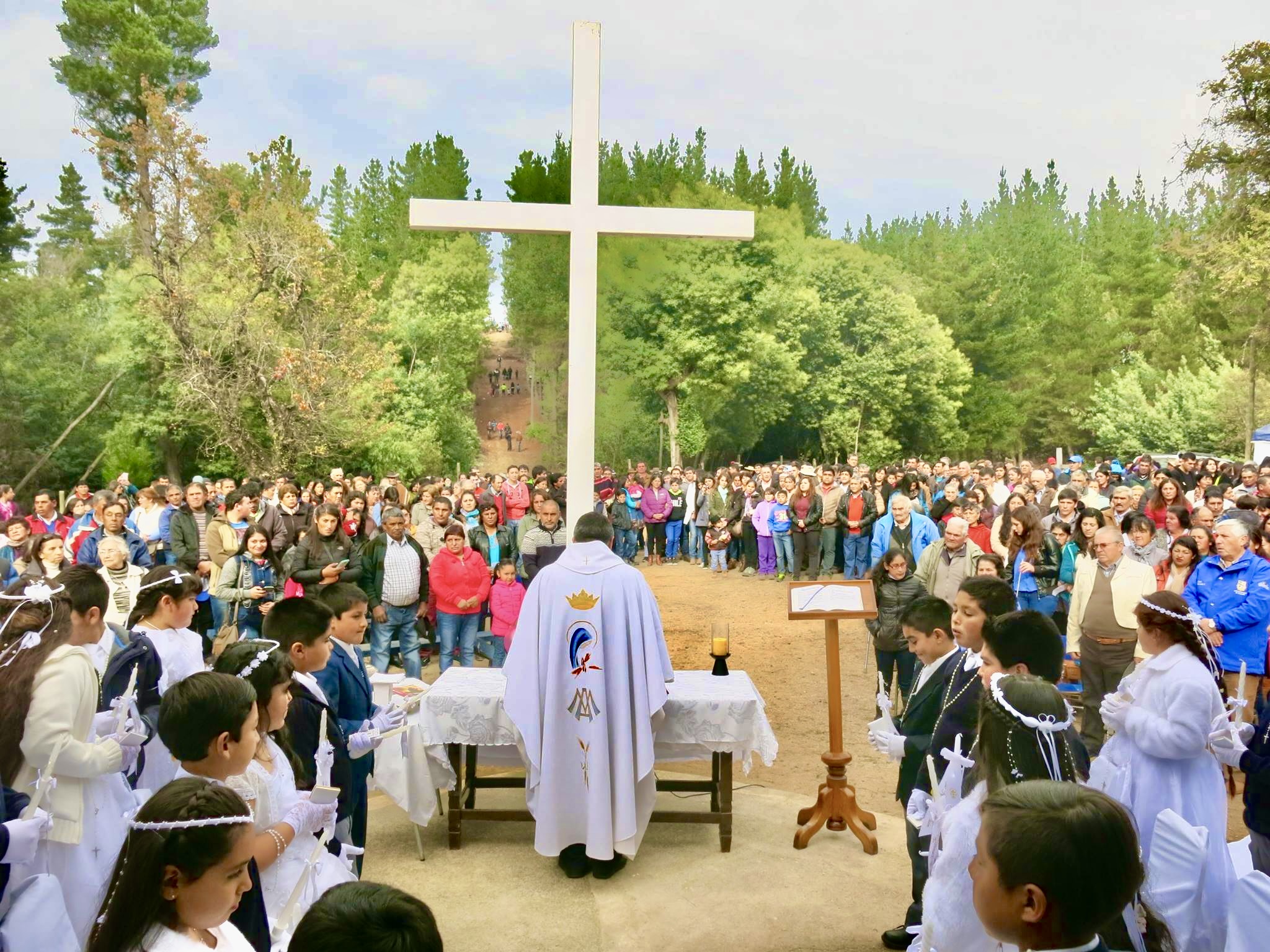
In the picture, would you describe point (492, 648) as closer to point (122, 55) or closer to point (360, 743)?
point (360, 743)

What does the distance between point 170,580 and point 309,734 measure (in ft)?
5.13

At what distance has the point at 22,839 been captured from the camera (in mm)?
2834

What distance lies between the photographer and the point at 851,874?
17.4 ft

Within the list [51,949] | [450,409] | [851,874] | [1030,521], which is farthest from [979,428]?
[51,949]

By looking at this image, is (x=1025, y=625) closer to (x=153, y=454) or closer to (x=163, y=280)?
(x=163, y=280)

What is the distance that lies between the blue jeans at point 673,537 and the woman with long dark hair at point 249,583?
33.0 feet

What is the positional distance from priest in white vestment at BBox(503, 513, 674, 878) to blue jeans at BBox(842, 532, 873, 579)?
408 inches

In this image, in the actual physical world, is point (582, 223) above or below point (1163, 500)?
above

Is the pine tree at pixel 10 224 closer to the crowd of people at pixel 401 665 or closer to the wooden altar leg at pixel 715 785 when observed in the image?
the crowd of people at pixel 401 665

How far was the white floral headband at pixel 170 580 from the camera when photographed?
4773mm

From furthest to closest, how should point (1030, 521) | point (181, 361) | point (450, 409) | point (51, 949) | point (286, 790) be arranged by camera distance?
point (450, 409), point (181, 361), point (1030, 521), point (286, 790), point (51, 949)

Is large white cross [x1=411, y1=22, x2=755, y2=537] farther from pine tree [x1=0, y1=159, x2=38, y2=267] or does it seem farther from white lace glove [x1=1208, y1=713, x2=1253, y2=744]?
pine tree [x1=0, y1=159, x2=38, y2=267]

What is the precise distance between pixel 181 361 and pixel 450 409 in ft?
32.5

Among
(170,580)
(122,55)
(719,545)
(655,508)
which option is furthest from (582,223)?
(122,55)
